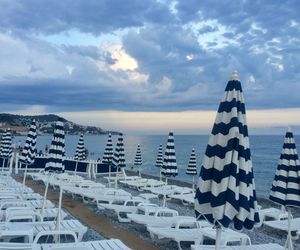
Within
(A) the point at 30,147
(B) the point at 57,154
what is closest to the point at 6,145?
(A) the point at 30,147

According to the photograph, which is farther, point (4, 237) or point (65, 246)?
point (4, 237)

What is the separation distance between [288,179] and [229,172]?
2.76m

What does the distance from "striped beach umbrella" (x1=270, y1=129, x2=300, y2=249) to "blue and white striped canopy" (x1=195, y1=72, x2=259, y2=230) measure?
226 cm

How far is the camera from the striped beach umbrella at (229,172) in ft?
14.1

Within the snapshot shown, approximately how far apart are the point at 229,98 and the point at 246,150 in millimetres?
609

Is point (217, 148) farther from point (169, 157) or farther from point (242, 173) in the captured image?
point (169, 157)

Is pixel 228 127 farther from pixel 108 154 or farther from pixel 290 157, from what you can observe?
pixel 108 154

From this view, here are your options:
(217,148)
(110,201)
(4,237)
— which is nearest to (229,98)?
(217,148)

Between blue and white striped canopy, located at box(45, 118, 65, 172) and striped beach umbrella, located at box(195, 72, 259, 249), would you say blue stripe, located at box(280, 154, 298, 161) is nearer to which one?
striped beach umbrella, located at box(195, 72, 259, 249)

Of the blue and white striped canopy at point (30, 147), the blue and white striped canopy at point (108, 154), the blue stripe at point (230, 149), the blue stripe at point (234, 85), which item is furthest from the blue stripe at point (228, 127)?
the blue and white striped canopy at point (108, 154)

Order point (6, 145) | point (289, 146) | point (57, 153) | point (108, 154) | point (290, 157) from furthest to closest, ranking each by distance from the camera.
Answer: point (6, 145)
point (108, 154)
point (57, 153)
point (289, 146)
point (290, 157)

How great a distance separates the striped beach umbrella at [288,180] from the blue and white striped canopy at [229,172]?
2257 millimetres

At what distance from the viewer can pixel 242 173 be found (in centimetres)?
444

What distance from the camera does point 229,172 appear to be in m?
4.34
